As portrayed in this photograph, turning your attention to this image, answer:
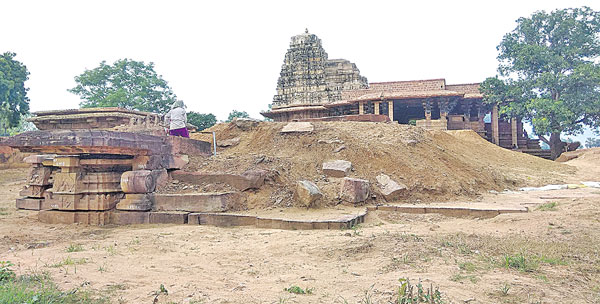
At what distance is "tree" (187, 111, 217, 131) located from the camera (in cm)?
2222

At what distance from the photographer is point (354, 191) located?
5.88 m

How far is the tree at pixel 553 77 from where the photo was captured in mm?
18641

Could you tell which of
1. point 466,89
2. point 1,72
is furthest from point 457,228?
point 1,72

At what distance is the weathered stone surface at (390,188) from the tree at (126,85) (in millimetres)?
25563

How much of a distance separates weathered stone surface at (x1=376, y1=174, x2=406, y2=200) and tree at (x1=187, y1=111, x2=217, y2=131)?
1700cm

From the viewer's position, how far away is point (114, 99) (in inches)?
1077

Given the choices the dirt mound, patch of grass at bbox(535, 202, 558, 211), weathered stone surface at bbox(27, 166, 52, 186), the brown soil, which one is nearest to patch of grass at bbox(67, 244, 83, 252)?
the brown soil

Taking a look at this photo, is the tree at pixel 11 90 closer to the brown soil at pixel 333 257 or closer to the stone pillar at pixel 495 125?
the brown soil at pixel 333 257

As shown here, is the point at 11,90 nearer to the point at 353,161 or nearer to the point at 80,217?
the point at 80,217

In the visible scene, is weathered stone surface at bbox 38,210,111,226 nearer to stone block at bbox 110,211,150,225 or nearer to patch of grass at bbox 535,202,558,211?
stone block at bbox 110,211,150,225

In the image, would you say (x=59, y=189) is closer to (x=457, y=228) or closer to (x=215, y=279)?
(x=215, y=279)

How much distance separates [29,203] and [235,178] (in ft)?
12.4

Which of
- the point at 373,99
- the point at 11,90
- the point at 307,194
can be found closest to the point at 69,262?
the point at 307,194

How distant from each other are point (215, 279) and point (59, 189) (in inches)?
164
